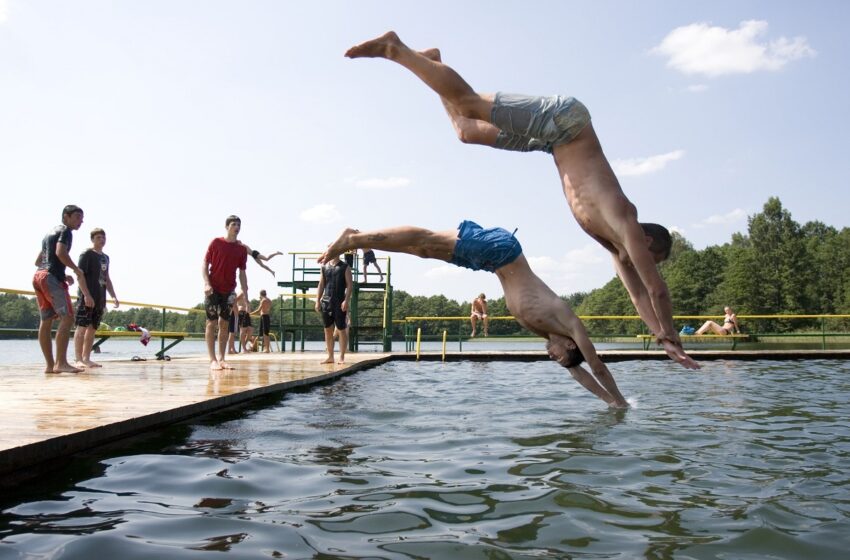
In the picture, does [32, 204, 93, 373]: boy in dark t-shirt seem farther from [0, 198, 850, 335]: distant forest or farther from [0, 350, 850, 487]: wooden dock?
[0, 198, 850, 335]: distant forest

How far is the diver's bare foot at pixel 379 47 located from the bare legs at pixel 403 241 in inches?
50.4

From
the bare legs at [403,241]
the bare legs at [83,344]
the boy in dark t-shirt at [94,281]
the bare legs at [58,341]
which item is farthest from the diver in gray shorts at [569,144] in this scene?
the bare legs at [83,344]

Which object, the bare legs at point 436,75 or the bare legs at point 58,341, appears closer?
the bare legs at point 436,75

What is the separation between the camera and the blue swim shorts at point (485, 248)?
480cm

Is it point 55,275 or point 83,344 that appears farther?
point 83,344

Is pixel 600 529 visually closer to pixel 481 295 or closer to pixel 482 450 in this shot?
pixel 482 450

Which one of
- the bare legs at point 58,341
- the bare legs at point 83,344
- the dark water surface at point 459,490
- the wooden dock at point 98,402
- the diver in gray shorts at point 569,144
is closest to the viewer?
the dark water surface at point 459,490

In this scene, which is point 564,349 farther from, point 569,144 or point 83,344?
point 83,344

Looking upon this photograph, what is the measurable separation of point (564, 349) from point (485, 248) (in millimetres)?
984

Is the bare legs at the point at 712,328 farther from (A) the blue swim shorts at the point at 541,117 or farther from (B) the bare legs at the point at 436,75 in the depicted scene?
(B) the bare legs at the point at 436,75

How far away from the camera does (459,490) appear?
317 cm

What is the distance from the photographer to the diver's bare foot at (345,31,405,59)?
484cm

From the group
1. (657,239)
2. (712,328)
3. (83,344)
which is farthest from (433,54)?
(712,328)

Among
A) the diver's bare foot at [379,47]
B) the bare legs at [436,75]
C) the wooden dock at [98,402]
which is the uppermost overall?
the diver's bare foot at [379,47]
